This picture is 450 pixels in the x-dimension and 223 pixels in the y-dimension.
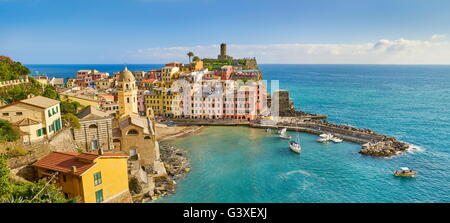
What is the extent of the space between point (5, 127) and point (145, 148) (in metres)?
9.62

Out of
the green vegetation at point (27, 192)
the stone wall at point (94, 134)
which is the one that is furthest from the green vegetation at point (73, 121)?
the green vegetation at point (27, 192)

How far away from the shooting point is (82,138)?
2128 centimetres

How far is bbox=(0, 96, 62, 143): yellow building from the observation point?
17.3 metres

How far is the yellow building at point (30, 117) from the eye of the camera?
17266 millimetres

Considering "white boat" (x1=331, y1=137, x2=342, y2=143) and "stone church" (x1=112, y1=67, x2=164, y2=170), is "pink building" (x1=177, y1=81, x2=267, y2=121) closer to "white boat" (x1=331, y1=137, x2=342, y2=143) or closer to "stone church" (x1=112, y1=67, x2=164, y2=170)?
"white boat" (x1=331, y1=137, x2=342, y2=143)

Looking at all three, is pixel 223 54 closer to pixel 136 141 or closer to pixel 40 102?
pixel 136 141

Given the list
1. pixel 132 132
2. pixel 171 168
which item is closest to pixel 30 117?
pixel 132 132

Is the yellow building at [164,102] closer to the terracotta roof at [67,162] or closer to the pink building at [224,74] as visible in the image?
the pink building at [224,74]

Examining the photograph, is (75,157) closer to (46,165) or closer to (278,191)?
(46,165)

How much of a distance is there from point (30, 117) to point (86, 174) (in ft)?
23.7

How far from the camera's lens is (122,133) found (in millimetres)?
22438

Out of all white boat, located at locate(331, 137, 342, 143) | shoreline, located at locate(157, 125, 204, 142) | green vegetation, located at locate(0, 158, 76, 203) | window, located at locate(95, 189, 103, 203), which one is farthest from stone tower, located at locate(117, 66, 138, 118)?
white boat, located at locate(331, 137, 342, 143)

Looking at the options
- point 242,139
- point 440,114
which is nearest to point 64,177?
point 242,139

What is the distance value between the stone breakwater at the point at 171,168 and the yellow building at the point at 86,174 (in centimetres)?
504
